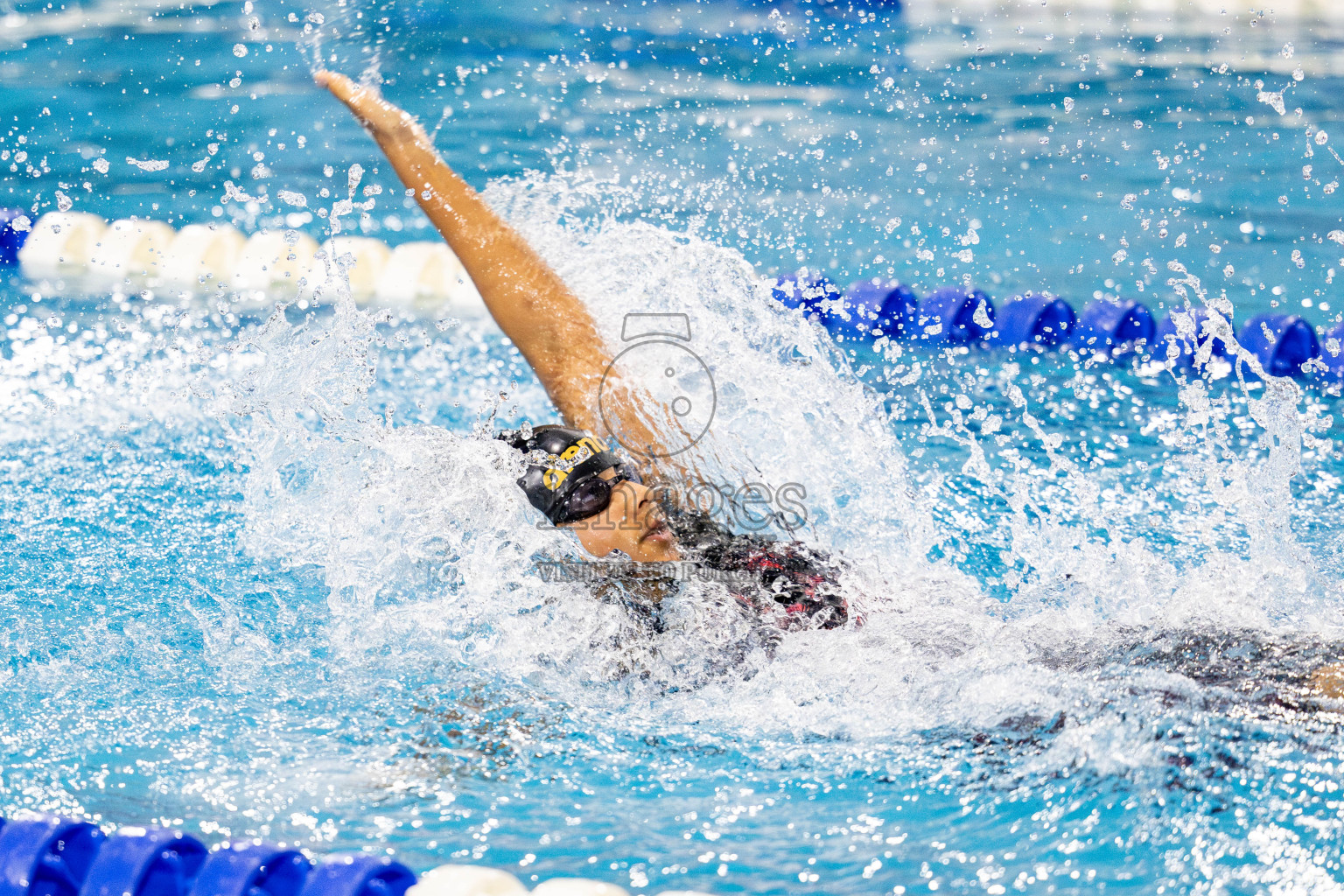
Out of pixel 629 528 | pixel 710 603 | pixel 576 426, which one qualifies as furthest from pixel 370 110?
pixel 710 603

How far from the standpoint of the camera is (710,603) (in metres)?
2.64

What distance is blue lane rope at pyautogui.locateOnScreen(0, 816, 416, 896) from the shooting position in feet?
6.59

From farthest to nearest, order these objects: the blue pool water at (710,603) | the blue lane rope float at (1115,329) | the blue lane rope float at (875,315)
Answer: the blue lane rope float at (875,315) → the blue lane rope float at (1115,329) → the blue pool water at (710,603)

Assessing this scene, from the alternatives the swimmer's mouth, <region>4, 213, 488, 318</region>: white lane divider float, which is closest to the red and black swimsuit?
the swimmer's mouth

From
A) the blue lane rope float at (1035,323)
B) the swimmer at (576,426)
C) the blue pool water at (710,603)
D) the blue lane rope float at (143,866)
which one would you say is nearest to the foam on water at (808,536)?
the blue pool water at (710,603)

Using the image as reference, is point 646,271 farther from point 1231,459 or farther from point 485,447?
point 1231,459

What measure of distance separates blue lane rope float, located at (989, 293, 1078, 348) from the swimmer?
236 cm

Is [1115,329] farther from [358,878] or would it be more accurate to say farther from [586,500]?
[358,878]

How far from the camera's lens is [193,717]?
2.57 meters

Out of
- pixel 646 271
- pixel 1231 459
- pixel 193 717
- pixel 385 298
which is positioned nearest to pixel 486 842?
pixel 193 717

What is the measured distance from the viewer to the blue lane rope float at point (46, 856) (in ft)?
6.68

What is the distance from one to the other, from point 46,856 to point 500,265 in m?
1.63

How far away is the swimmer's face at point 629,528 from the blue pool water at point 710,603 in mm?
146

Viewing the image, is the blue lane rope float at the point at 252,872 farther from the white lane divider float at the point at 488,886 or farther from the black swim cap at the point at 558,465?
the black swim cap at the point at 558,465
